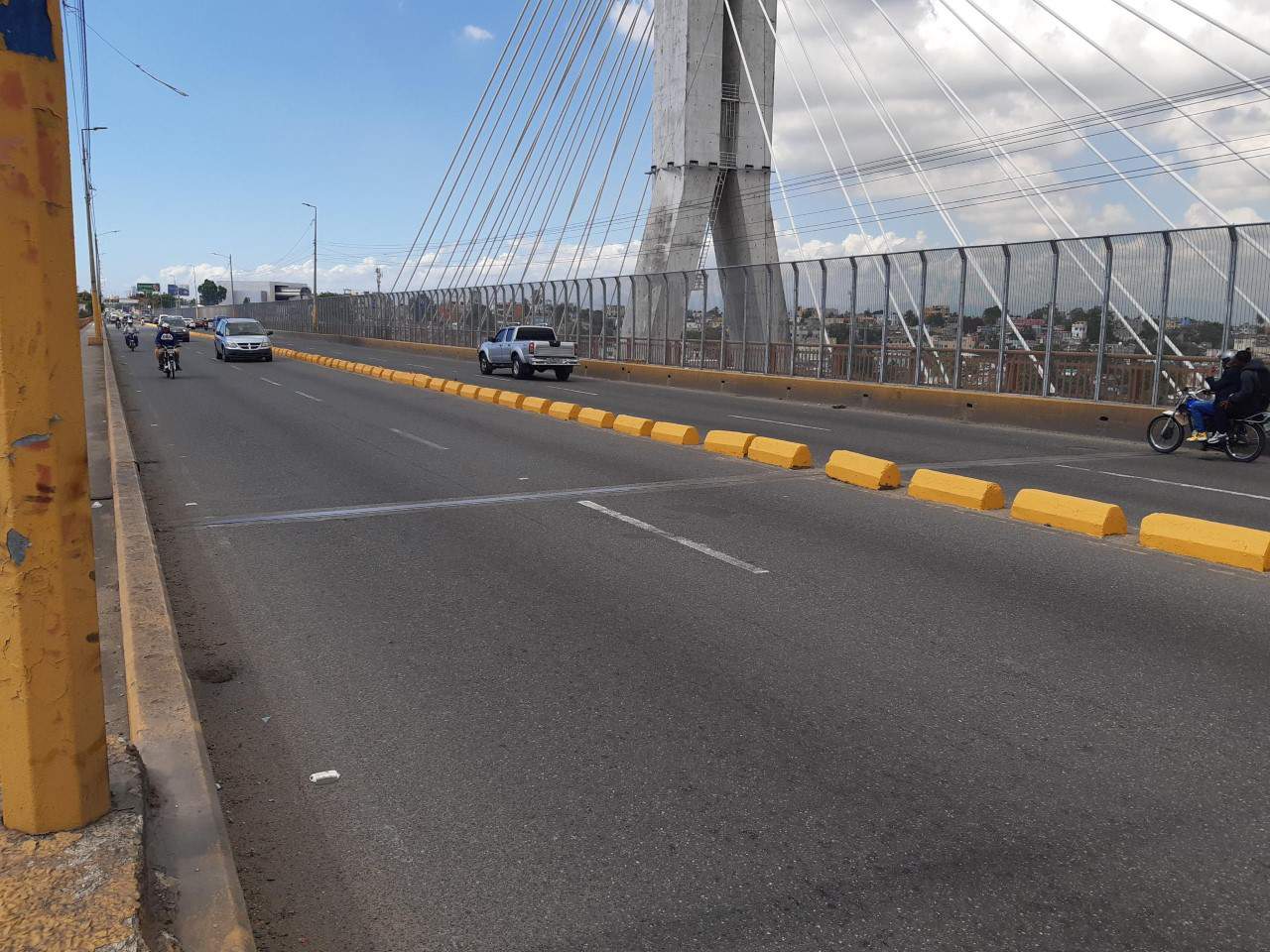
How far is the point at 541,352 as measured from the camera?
3250 centimetres

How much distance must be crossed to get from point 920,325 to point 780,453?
37.9 feet

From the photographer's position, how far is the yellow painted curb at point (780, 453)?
1280 centimetres

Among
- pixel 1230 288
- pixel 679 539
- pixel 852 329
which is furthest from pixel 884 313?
pixel 679 539

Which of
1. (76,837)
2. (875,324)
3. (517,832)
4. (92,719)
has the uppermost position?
(875,324)

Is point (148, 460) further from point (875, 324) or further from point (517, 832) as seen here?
point (875, 324)

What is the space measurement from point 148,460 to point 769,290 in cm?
1949

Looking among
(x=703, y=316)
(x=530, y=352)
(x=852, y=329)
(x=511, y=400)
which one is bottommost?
(x=511, y=400)

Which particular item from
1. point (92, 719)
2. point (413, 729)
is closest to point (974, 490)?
point (413, 729)

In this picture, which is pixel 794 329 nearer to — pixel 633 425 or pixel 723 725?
pixel 633 425

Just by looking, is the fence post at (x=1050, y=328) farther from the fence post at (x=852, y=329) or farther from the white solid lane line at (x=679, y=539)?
the white solid lane line at (x=679, y=539)

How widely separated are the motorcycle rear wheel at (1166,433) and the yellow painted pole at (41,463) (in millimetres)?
15744

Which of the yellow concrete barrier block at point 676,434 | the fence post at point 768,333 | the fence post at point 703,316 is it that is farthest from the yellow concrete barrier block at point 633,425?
the fence post at point 703,316

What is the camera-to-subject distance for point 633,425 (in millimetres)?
16609

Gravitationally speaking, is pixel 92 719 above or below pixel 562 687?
above
